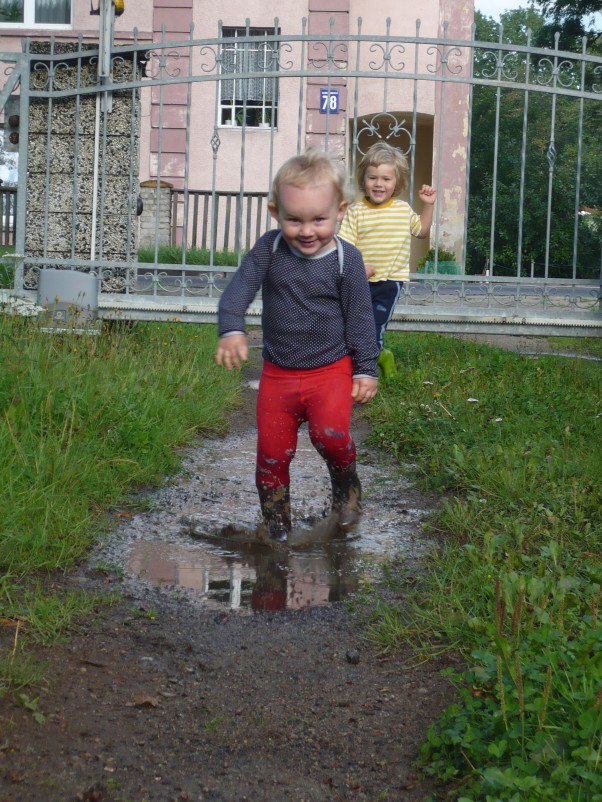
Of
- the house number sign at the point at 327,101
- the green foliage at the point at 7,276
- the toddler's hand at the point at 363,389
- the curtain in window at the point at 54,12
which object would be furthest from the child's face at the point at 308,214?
the curtain in window at the point at 54,12

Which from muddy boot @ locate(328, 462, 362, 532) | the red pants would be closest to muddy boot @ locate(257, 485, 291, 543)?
the red pants

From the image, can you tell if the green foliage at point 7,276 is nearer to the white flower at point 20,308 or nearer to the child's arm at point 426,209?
the white flower at point 20,308

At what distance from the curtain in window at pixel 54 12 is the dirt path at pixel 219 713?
18.4 meters

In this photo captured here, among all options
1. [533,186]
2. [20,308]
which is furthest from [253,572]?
[533,186]

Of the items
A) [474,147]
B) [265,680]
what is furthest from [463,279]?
[474,147]

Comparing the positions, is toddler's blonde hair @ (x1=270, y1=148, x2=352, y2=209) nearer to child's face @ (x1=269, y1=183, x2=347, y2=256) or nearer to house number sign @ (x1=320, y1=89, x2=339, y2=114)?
child's face @ (x1=269, y1=183, x2=347, y2=256)

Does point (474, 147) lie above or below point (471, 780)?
above

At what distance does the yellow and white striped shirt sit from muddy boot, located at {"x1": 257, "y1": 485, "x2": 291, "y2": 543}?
2.18 m

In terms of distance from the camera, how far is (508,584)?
303 cm

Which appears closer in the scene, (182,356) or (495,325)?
(182,356)

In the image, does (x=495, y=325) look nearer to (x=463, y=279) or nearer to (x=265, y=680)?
(x=463, y=279)

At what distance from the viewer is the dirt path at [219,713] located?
7.63 feet

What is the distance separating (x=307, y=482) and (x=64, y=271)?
133 inches

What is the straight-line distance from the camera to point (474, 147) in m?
38.0
